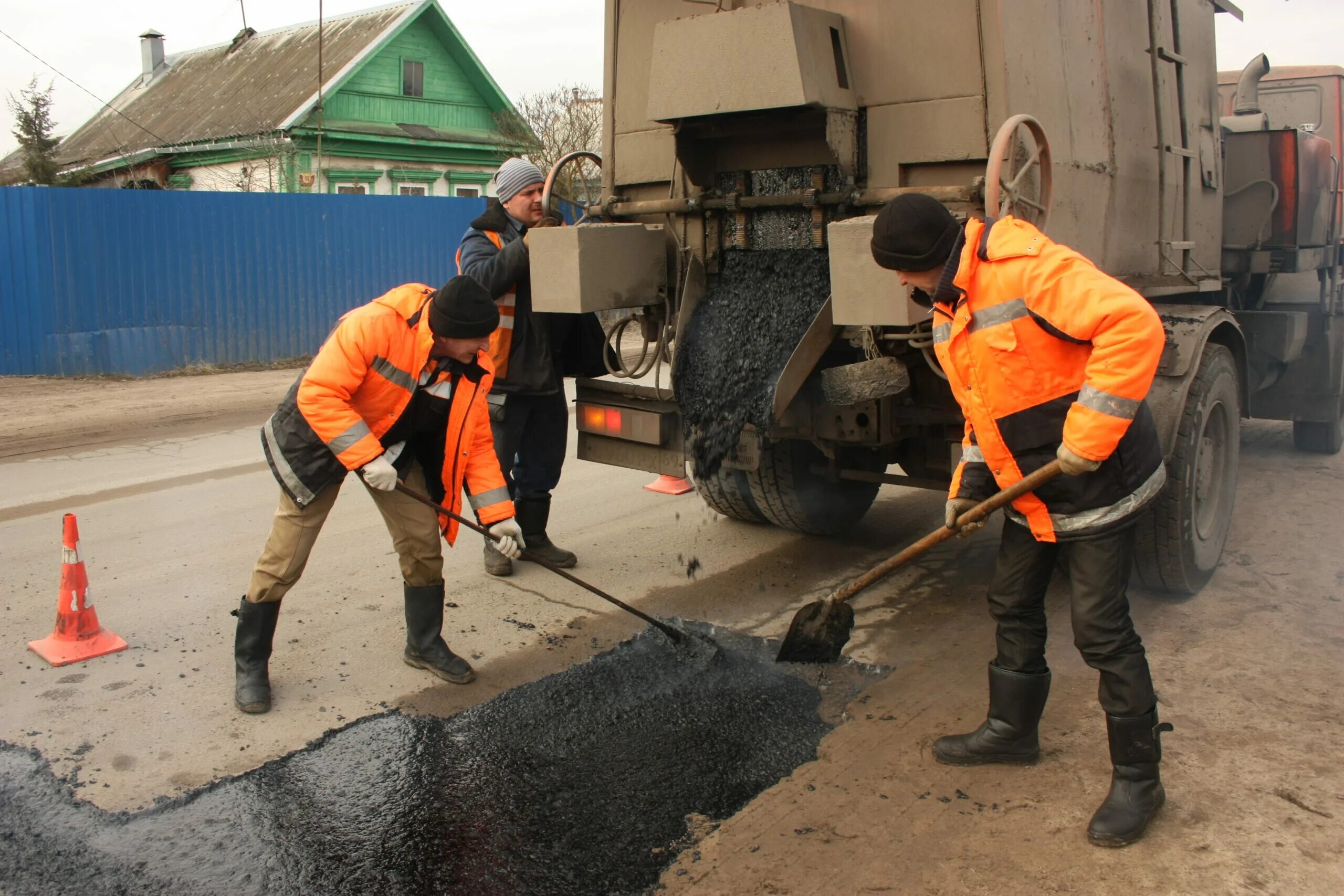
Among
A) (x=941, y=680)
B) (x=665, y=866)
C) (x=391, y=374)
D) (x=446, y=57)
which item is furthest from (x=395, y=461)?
(x=446, y=57)

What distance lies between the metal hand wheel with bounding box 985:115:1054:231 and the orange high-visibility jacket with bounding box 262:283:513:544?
184 cm

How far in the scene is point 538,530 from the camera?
5223 millimetres

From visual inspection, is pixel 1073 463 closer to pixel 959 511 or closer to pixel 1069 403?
pixel 1069 403

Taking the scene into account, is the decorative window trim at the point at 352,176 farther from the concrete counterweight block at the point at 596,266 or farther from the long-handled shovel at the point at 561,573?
the long-handled shovel at the point at 561,573

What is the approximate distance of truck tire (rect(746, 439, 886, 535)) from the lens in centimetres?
507

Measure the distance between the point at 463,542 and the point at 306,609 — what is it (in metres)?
1.16

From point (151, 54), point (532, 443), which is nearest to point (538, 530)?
point (532, 443)

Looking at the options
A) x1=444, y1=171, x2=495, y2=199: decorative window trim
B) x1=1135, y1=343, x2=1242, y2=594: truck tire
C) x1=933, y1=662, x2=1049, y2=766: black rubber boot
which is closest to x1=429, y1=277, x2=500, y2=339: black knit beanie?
x1=933, y1=662, x2=1049, y2=766: black rubber boot

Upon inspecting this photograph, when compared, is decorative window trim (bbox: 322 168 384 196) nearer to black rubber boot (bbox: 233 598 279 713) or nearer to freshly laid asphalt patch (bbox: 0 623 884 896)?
black rubber boot (bbox: 233 598 279 713)

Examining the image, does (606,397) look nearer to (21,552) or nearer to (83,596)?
(83,596)

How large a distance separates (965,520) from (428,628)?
196 cm

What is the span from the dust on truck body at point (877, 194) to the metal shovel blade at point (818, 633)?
78 cm

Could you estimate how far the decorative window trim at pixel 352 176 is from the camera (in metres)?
20.8

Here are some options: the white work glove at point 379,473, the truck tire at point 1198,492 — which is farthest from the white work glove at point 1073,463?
the white work glove at point 379,473
